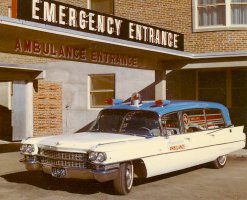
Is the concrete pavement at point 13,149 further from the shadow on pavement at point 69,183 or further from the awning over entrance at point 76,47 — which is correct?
the shadow on pavement at point 69,183

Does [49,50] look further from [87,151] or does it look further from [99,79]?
[99,79]

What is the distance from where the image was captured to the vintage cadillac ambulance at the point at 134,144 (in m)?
7.85

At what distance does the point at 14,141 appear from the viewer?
775 inches

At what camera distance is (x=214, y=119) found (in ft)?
35.8

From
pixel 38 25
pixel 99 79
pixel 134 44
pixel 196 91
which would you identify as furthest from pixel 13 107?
pixel 38 25

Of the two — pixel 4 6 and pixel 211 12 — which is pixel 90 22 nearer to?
pixel 211 12

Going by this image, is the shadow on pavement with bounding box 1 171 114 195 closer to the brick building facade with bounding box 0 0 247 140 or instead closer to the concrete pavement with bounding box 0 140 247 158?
the brick building facade with bounding box 0 0 247 140

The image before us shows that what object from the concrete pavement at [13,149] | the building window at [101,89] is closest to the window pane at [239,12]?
the concrete pavement at [13,149]

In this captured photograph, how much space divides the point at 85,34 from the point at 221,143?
160 inches

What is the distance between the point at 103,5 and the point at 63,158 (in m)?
12.1

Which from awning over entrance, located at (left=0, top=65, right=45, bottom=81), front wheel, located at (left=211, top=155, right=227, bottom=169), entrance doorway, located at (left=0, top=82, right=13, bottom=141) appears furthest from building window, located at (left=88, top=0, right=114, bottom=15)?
front wheel, located at (left=211, top=155, right=227, bottom=169)

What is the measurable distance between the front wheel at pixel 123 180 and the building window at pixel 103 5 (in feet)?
38.0

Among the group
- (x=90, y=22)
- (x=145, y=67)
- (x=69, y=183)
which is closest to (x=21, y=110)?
(x=145, y=67)

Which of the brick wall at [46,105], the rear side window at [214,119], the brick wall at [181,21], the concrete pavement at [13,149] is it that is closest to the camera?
the rear side window at [214,119]
